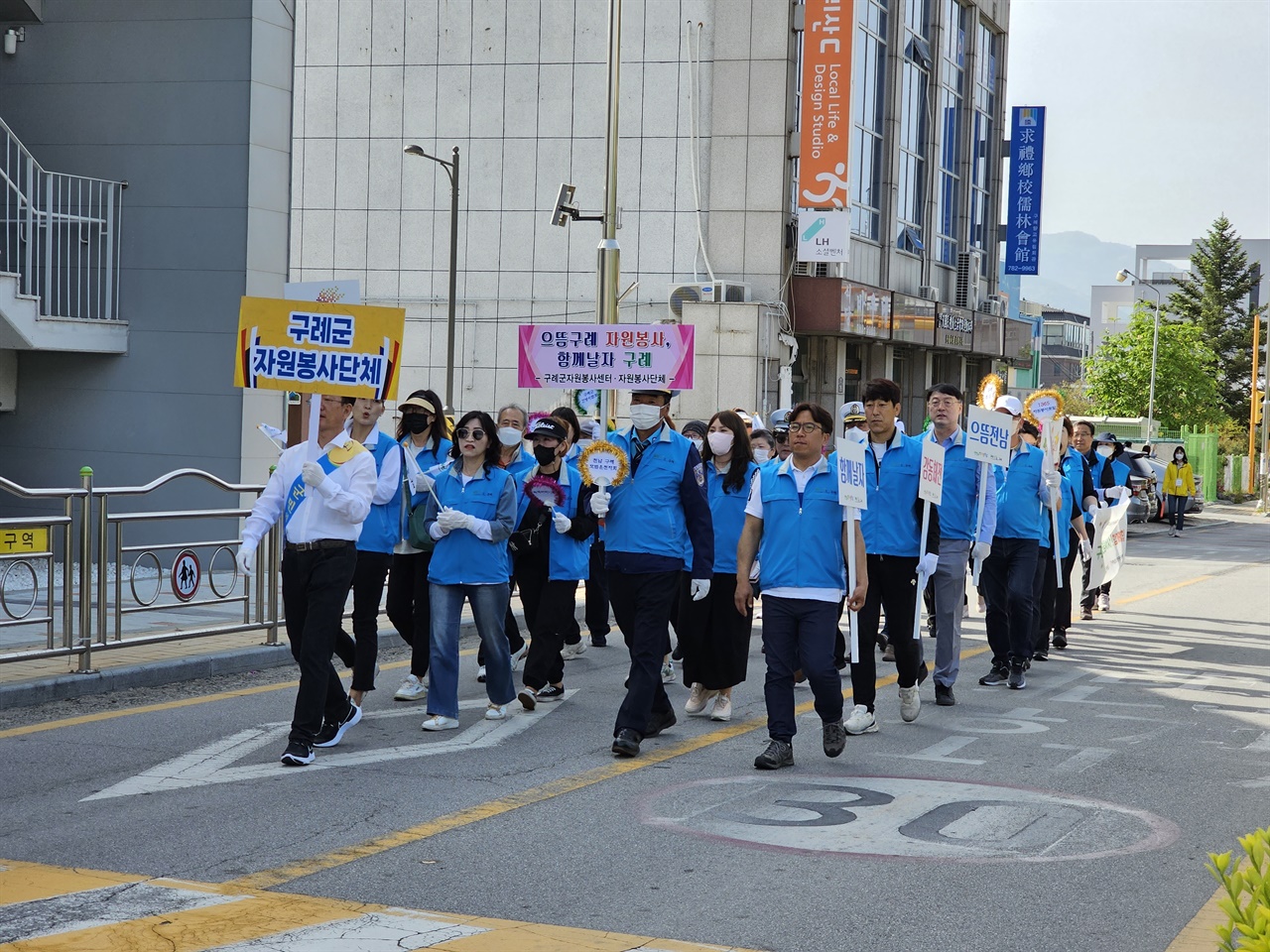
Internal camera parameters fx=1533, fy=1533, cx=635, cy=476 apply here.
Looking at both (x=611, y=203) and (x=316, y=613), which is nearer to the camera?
(x=316, y=613)

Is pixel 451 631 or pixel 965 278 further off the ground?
pixel 965 278

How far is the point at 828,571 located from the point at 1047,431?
16.4ft

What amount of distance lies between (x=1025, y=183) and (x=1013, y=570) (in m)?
32.6

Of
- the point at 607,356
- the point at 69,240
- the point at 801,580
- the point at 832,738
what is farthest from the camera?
the point at 69,240

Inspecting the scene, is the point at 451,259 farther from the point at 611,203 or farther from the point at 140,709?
the point at 140,709

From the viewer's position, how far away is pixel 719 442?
962 centimetres

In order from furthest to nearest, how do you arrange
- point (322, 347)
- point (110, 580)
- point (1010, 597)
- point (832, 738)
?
point (1010, 597) → point (110, 580) → point (322, 347) → point (832, 738)

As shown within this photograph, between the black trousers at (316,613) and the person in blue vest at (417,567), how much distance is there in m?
1.66

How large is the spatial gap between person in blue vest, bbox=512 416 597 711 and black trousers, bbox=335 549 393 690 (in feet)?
2.83

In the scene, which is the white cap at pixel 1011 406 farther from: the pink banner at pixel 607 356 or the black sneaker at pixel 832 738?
the black sneaker at pixel 832 738

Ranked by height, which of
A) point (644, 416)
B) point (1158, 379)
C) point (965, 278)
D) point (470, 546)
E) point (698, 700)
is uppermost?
point (965, 278)

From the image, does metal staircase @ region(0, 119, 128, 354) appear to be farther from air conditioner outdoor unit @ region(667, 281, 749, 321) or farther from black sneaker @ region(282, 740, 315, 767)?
air conditioner outdoor unit @ region(667, 281, 749, 321)

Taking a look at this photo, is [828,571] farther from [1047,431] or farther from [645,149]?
[645,149]

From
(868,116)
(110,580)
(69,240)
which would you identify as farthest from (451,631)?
(868,116)
